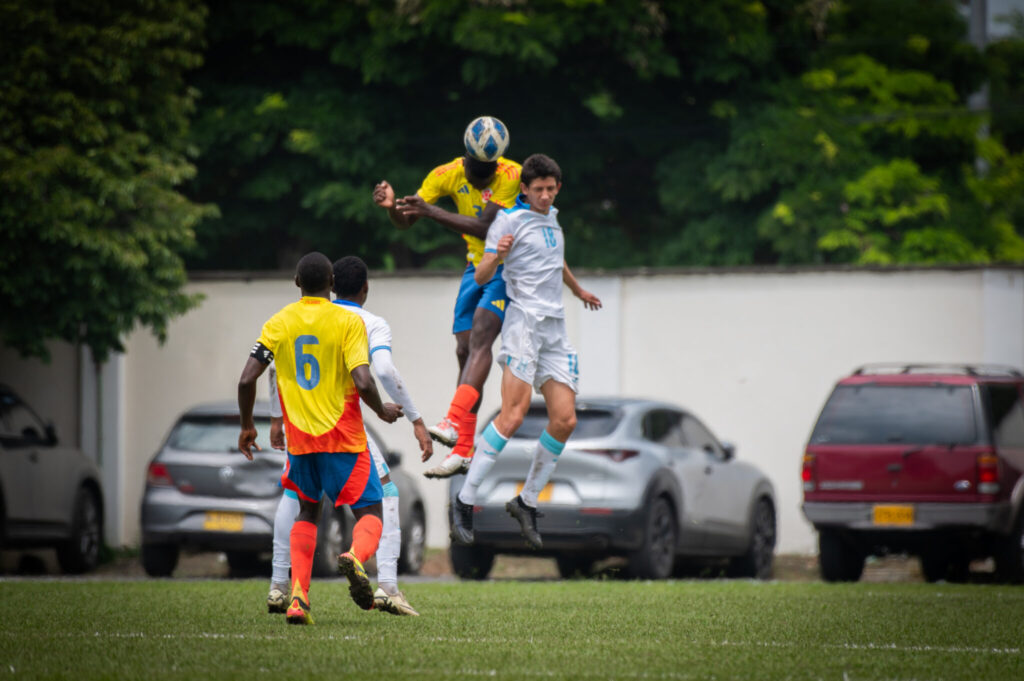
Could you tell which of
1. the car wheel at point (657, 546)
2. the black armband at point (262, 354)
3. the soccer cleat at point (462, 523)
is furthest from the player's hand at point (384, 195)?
the car wheel at point (657, 546)

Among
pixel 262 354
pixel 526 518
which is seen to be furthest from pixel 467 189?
pixel 526 518

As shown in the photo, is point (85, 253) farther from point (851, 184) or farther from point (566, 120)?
point (851, 184)

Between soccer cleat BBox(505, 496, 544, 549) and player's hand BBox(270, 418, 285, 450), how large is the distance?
1465 millimetres

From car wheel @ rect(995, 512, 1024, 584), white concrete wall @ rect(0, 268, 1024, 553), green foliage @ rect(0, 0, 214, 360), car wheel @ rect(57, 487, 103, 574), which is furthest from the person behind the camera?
white concrete wall @ rect(0, 268, 1024, 553)

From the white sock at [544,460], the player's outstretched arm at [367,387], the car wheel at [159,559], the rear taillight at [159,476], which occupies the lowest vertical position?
the car wheel at [159,559]

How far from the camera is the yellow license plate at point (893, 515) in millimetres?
15578

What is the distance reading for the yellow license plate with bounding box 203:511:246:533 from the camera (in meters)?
16.0

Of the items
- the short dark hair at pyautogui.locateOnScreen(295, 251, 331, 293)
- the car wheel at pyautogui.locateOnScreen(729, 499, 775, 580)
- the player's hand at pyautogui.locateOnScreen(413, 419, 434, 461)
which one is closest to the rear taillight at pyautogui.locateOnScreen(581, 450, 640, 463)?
the car wheel at pyautogui.locateOnScreen(729, 499, 775, 580)

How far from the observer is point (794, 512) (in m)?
21.6

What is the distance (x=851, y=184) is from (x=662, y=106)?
3.75m

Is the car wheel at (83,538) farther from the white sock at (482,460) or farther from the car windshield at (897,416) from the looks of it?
the white sock at (482,460)

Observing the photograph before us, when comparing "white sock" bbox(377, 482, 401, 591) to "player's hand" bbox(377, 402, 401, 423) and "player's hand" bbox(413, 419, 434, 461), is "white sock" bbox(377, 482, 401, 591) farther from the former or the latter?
"player's hand" bbox(377, 402, 401, 423)

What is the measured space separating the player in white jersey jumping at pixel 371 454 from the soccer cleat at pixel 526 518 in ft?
2.53

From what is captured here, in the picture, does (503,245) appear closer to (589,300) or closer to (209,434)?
A: (589,300)
